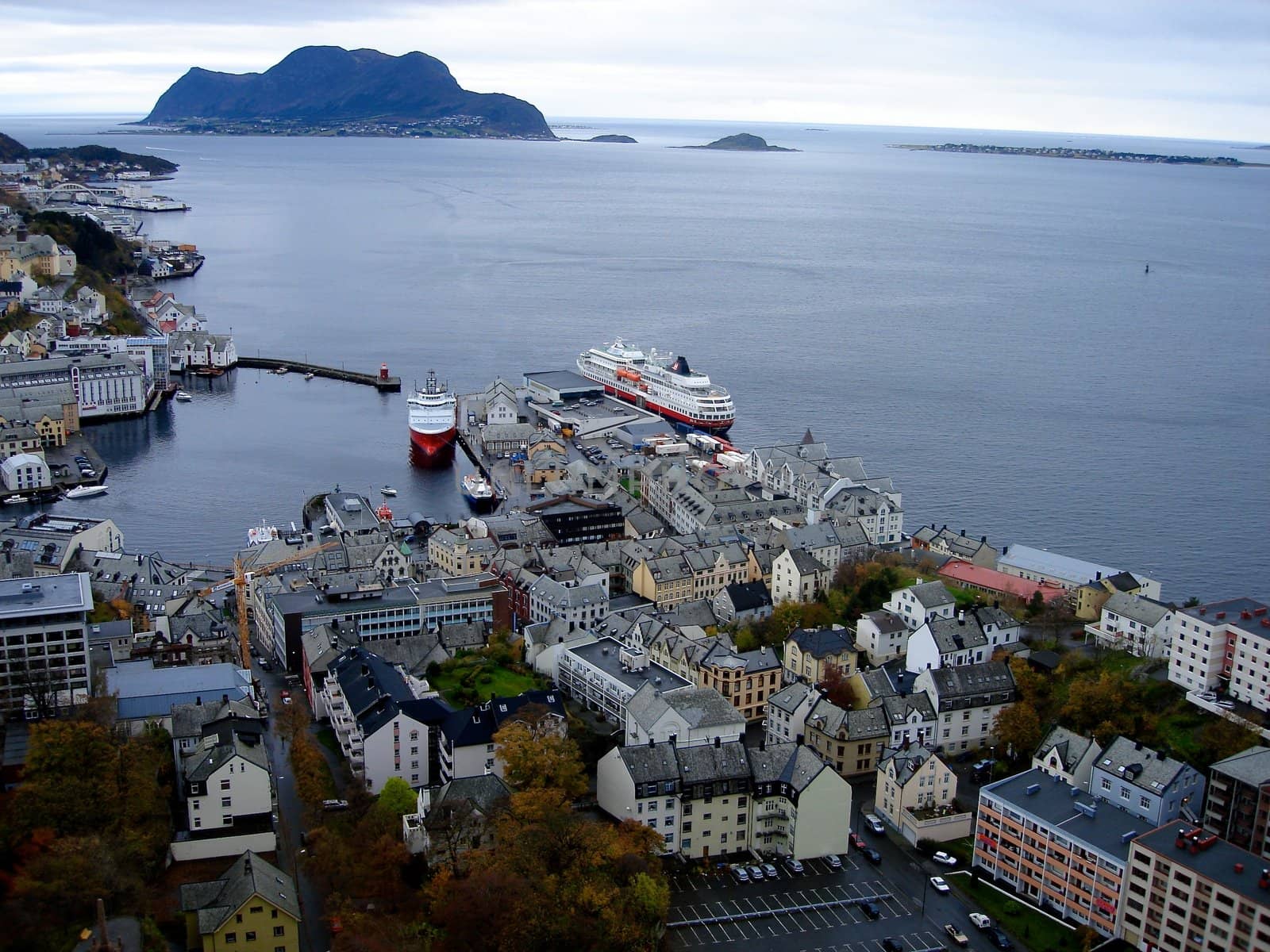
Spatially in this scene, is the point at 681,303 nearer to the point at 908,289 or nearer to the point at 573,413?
the point at 908,289

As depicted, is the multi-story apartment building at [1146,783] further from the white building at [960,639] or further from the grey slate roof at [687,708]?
the grey slate roof at [687,708]

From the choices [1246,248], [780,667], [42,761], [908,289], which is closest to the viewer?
[42,761]

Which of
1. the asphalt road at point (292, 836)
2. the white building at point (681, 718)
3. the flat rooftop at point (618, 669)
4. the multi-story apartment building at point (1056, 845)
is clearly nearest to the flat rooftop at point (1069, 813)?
the multi-story apartment building at point (1056, 845)

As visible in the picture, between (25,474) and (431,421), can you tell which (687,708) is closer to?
(431,421)

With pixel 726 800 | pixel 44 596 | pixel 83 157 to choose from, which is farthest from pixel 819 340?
pixel 83 157

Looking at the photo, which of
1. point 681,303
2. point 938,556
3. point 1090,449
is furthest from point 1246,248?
point 938,556

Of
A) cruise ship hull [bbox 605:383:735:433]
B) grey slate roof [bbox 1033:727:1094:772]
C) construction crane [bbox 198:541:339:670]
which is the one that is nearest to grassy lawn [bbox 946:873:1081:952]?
grey slate roof [bbox 1033:727:1094:772]
